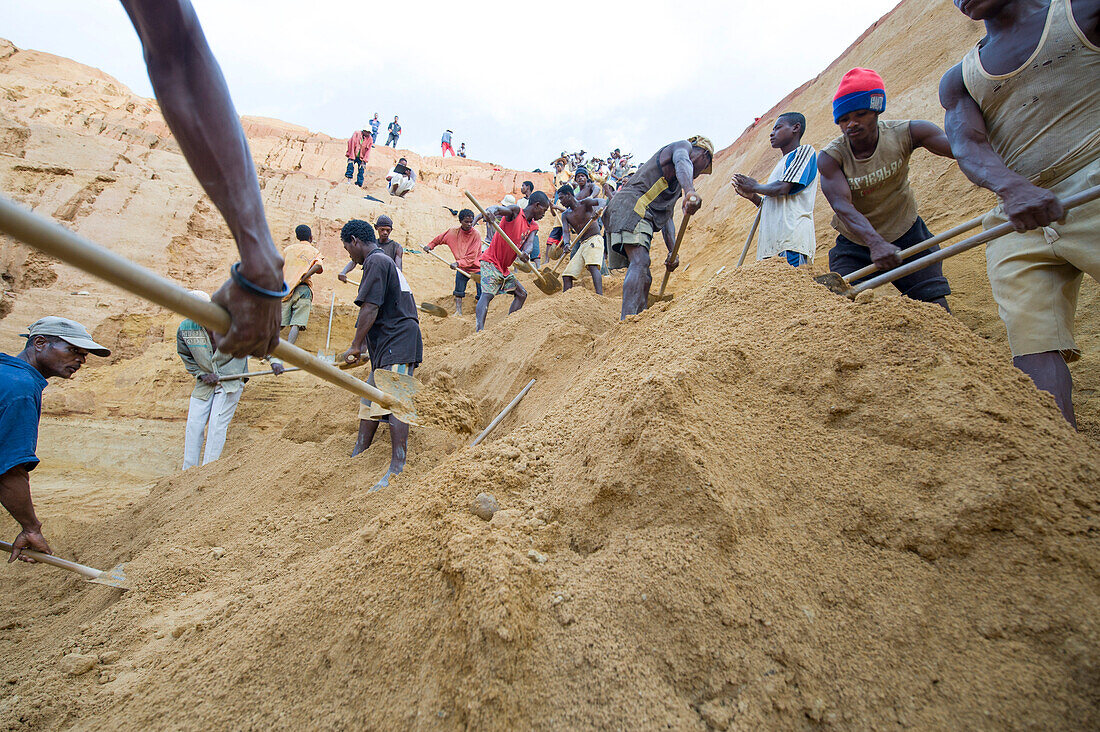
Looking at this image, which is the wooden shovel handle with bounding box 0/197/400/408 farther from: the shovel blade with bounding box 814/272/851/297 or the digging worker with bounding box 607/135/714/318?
the digging worker with bounding box 607/135/714/318

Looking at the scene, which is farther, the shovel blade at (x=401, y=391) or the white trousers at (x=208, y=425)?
the white trousers at (x=208, y=425)

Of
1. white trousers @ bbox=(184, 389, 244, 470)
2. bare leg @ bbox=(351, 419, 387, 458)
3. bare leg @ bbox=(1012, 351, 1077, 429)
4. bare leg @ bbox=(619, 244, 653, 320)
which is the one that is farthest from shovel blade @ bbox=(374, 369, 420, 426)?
white trousers @ bbox=(184, 389, 244, 470)

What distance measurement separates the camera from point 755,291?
7.17 ft

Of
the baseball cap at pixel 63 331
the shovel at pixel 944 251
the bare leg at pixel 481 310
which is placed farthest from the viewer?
the bare leg at pixel 481 310

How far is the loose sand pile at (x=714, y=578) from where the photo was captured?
3.39ft

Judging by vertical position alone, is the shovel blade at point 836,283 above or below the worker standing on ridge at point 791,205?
below

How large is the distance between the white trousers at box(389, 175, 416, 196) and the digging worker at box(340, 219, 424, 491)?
9580 mm

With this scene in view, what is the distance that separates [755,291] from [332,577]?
1976 mm

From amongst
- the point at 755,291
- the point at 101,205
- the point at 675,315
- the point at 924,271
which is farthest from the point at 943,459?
the point at 101,205

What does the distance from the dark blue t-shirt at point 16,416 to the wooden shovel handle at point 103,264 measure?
2038 mm

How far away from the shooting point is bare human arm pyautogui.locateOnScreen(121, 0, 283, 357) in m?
1.09

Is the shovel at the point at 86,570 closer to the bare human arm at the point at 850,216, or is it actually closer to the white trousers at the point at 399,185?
the bare human arm at the point at 850,216

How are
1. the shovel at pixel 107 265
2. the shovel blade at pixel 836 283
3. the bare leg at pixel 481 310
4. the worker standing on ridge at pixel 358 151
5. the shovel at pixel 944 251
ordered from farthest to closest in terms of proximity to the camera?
the worker standing on ridge at pixel 358 151
the bare leg at pixel 481 310
the shovel blade at pixel 836 283
the shovel at pixel 944 251
the shovel at pixel 107 265

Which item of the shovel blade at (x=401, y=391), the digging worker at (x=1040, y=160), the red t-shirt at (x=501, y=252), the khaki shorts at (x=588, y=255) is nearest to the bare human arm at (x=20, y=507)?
the shovel blade at (x=401, y=391)
